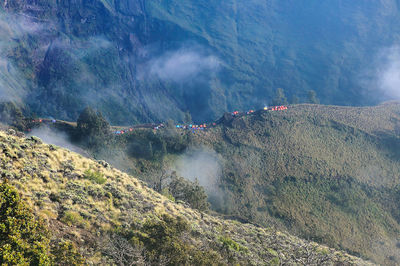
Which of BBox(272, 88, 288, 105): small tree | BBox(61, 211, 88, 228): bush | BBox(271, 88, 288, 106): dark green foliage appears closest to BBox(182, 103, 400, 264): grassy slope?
BBox(61, 211, 88, 228): bush

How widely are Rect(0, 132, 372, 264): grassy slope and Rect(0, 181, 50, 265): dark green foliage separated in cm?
320

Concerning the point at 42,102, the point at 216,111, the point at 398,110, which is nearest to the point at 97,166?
the point at 398,110

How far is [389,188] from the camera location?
69.9 meters

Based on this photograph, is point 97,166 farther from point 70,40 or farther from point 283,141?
point 70,40

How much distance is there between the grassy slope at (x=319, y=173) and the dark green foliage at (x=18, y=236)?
48.6 m

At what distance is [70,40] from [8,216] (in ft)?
681

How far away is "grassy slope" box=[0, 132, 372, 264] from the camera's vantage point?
20234 millimetres

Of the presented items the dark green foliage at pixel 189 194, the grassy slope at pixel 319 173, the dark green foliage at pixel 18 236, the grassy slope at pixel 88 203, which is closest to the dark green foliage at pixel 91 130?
the dark green foliage at pixel 189 194

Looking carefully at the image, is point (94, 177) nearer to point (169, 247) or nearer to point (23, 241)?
point (169, 247)

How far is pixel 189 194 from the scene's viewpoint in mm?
48906

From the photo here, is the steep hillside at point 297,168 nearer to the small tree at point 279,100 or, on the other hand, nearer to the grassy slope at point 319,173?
the grassy slope at point 319,173

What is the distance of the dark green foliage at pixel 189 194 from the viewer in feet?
157

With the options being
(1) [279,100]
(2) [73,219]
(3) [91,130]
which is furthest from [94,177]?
(1) [279,100]

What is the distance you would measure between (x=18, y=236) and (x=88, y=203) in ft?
30.4
